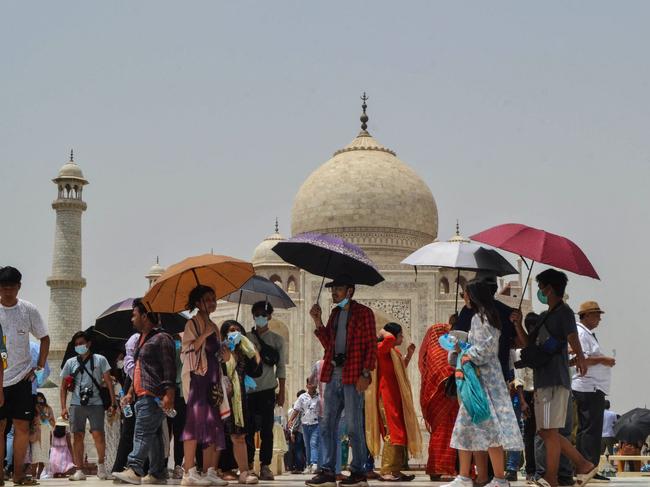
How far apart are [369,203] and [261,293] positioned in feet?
81.4

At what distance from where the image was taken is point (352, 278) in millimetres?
7809

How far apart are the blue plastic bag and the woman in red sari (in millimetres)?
1275

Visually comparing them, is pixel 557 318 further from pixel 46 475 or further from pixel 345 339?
pixel 46 475

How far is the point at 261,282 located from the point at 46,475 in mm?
4128

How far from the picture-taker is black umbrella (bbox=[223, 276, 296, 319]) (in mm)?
9648

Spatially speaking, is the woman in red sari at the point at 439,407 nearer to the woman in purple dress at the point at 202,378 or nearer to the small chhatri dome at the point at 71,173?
the woman in purple dress at the point at 202,378

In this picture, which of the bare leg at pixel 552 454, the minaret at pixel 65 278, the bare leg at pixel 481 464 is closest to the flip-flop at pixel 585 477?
the bare leg at pixel 552 454

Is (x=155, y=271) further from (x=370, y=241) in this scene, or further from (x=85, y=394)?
(x=85, y=394)

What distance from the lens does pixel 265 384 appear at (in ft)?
29.5

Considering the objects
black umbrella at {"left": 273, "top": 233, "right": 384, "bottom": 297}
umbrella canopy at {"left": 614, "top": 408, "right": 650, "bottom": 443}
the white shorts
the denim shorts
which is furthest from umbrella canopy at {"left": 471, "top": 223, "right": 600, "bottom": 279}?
umbrella canopy at {"left": 614, "top": 408, "right": 650, "bottom": 443}

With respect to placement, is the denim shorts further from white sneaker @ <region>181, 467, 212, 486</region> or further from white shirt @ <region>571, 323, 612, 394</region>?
white shirt @ <region>571, 323, 612, 394</region>

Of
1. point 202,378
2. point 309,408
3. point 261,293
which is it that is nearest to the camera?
point 202,378

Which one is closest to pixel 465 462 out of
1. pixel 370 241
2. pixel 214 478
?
pixel 214 478

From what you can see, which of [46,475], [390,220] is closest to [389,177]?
[390,220]
